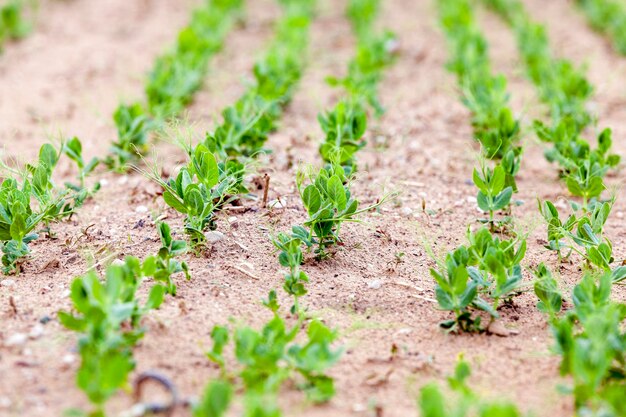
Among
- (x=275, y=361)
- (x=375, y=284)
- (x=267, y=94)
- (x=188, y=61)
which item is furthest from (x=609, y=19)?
(x=275, y=361)

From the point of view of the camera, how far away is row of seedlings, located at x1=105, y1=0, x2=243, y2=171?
434 cm

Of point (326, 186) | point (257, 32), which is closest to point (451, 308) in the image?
point (326, 186)

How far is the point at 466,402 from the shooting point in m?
2.14

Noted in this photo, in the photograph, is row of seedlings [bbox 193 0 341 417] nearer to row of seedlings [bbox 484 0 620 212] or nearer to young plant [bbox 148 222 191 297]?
young plant [bbox 148 222 191 297]

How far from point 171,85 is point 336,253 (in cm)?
236

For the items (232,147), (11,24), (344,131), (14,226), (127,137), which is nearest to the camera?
(14,226)

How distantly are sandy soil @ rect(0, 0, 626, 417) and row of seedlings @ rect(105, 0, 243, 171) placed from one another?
5.4 inches

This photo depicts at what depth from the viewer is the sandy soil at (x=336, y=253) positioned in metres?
2.57

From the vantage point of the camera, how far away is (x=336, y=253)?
337 cm

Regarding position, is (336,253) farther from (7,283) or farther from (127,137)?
(127,137)

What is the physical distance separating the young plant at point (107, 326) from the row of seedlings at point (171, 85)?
3.21 ft

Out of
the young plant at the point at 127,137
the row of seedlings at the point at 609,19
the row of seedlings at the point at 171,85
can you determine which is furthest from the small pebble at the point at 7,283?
the row of seedlings at the point at 609,19

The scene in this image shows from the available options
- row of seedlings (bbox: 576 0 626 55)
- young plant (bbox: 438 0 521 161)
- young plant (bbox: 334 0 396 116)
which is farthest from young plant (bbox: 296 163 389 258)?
row of seedlings (bbox: 576 0 626 55)

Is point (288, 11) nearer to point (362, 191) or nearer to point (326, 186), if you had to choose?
point (362, 191)
